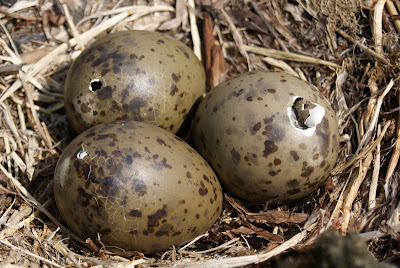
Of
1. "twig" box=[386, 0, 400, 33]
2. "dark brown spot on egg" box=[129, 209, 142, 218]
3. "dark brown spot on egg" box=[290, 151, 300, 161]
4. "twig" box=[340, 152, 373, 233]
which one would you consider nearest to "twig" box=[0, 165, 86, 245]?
"dark brown spot on egg" box=[129, 209, 142, 218]

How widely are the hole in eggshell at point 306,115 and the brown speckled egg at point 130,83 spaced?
0.71 meters

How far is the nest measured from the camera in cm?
265

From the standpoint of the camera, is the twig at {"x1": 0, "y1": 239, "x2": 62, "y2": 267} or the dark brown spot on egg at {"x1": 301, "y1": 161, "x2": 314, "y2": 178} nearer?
the twig at {"x1": 0, "y1": 239, "x2": 62, "y2": 267}

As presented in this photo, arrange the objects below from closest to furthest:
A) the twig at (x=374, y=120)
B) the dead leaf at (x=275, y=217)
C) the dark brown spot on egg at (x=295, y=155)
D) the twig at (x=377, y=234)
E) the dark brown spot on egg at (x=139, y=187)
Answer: the dark brown spot on egg at (x=139, y=187) → the twig at (x=377, y=234) → the dark brown spot on egg at (x=295, y=155) → the dead leaf at (x=275, y=217) → the twig at (x=374, y=120)

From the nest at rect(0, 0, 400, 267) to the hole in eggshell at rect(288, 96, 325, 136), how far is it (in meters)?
0.49

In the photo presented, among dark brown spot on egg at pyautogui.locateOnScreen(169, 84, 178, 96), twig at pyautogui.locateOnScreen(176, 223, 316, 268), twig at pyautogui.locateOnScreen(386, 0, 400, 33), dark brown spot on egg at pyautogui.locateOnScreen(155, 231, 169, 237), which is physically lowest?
twig at pyautogui.locateOnScreen(176, 223, 316, 268)

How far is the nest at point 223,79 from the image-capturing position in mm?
2646

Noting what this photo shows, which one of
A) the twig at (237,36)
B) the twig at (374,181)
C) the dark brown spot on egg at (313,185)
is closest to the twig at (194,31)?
the twig at (237,36)

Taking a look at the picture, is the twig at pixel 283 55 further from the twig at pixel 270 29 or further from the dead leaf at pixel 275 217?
the dead leaf at pixel 275 217

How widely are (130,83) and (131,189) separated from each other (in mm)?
699

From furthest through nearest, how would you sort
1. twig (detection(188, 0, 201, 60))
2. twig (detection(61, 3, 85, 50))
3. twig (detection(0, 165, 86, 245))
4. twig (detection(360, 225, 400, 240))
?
twig (detection(188, 0, 201, 60)) < twig (detection(61, 3, 85, 50)) < twig (detection(0, 165, 86, 245)) < twig (detection(360, 225, 400, 240))

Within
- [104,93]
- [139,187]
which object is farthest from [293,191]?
[104,93]

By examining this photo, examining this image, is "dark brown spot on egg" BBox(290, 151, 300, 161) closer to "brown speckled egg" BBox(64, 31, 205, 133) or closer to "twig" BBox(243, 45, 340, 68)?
"brown speckled egg" BBox(64, 31, 205, 133)

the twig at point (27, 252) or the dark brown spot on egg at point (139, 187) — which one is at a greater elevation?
the dark brown spot on egg at point (139, 187)
